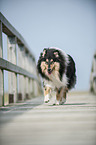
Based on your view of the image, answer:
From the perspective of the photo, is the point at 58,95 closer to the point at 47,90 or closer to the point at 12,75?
the point at 47,90

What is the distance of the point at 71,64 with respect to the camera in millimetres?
6992

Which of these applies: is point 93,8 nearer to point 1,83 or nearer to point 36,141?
point 36,141

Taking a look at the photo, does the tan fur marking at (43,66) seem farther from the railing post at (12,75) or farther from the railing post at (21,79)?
the railing post at (21,79)

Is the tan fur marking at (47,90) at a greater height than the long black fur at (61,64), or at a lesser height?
lesser

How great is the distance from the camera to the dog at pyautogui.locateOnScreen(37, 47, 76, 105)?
249 inches

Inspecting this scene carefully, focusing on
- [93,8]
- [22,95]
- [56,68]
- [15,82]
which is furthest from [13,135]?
[22,95]

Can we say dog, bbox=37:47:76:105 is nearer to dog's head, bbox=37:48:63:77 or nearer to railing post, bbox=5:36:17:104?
dog's head, bbox=37:48:63:77

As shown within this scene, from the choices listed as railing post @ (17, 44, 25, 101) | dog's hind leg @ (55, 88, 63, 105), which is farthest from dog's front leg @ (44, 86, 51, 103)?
railing post @ (17, 44, 25, 101)

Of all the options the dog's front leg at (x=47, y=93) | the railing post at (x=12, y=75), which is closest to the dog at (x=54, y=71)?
the dog's front leg at (x=47, y=93)

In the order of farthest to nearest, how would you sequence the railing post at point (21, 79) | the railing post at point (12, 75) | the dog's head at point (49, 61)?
the railing post at point (21, 79), the railing post at point (12, 75), the dog's head at point (49, 61)

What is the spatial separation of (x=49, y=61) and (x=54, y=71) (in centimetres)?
26

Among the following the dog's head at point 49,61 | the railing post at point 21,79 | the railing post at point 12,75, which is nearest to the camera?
the dog's head at point 49,61

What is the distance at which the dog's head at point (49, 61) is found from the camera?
6.28 meters

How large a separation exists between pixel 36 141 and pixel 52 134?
0.28 metres
